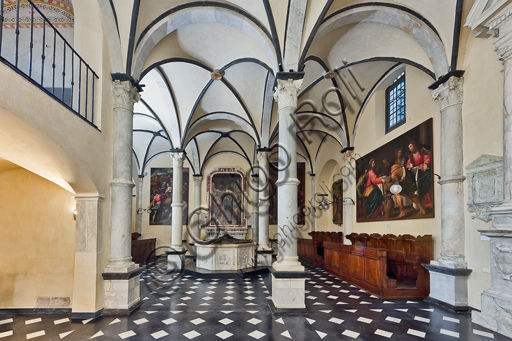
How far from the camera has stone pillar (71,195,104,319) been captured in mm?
5602

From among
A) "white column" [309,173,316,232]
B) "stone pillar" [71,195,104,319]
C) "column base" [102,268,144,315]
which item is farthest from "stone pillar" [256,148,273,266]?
"stone pillar" [71,195,104,319]

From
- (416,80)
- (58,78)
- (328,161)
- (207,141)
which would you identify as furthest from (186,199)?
(416,80)

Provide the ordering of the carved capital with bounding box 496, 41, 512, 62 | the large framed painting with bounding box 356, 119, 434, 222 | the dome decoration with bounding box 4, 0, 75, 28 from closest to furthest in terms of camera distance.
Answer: the carved capital with bounding box 496, 41, 512, 62, the dome decoration with bounding box 4, 0, 75, 28, the large framed painting with bounding box 356, 119, 434, 222

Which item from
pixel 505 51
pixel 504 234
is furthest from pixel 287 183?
pixel 505 51

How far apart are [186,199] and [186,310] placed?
1244cm

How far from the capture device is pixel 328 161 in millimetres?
15367

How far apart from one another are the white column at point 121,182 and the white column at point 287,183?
122 inches

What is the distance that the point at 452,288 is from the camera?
6160 millimetres

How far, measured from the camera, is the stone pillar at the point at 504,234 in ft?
15.3

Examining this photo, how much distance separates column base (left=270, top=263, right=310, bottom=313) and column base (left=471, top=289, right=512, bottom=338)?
2975mm

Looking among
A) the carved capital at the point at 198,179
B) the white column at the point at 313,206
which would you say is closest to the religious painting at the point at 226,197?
the carved capital at the point at 198,179

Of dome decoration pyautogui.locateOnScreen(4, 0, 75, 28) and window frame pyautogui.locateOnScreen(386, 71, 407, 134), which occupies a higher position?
dome decoration pyautogui.locateOnScreen(4, 0, 75, 28)

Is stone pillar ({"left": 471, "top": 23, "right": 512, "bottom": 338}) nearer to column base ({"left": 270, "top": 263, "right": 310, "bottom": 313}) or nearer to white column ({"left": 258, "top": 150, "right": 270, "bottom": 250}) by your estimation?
column base ({"left": 270, "top": 263, "right": 310, "bottom": 313})

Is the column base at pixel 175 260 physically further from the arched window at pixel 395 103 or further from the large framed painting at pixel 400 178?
the arched window at pixel 395 103
